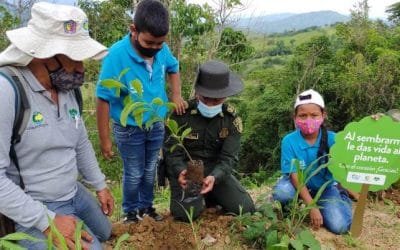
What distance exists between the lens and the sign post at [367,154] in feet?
9.09

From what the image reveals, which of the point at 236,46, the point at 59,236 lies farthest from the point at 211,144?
the point at 236,46

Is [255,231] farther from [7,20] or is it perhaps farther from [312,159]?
[7,20]

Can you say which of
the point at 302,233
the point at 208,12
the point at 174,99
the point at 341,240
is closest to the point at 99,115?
the point at 174,99

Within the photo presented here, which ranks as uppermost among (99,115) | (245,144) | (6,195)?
(99,115)

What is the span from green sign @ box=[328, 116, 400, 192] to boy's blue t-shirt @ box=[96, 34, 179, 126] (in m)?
1.17

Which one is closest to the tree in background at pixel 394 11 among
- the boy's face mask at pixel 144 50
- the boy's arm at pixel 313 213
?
the boy's arm at pixel 313 213

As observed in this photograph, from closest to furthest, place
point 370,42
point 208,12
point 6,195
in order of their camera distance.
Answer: point 6,195
point 208,12
point 370,42

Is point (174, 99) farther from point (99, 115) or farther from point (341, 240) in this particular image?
point (341, 240)

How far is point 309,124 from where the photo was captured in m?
2.95

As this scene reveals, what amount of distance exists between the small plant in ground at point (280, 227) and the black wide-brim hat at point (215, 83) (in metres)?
0.61

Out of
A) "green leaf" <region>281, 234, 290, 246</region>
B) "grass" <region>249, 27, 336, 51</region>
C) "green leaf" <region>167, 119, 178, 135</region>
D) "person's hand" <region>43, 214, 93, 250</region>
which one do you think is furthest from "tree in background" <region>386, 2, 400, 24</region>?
"person's hand" <region>43, 214, 93, 250</region>

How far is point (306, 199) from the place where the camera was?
292 cm

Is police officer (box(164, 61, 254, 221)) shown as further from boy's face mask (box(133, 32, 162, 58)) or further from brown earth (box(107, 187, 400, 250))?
boy's face mask (box(133, 32, 162, 58))

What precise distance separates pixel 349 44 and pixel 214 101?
324 inches
